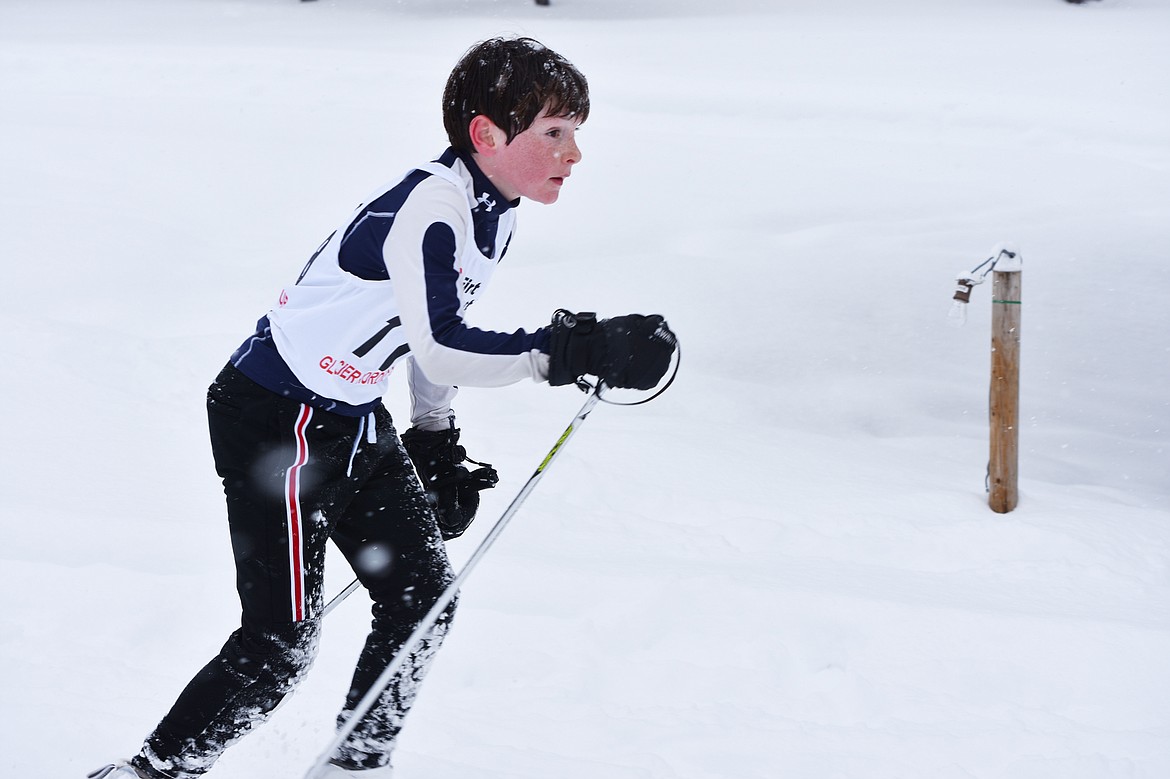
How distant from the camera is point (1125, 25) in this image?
1420cm

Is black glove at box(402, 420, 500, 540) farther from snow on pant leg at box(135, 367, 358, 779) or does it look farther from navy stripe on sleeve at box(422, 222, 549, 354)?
navy stripe on sleeve at box(422, 222, 549, 354)

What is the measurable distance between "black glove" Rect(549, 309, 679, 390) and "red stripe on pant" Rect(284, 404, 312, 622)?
22.1 inches

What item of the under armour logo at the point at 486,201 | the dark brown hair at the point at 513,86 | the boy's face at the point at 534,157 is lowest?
the under armour logo at the point at 486,201

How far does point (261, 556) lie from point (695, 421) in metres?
3.44

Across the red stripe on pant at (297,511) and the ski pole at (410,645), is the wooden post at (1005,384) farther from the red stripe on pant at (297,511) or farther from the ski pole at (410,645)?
the red stripe on pant at (297,511)

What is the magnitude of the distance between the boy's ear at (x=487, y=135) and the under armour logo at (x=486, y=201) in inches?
3.3

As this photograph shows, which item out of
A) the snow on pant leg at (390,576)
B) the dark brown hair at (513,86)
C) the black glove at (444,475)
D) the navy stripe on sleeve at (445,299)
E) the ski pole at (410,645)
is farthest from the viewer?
the black glove at (444,475)

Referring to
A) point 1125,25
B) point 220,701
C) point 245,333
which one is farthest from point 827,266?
point 1125,25

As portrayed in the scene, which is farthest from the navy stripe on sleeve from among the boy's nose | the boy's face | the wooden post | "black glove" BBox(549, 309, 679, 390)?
the wooden post

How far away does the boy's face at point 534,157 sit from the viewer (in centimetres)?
206

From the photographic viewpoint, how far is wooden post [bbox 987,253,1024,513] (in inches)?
172

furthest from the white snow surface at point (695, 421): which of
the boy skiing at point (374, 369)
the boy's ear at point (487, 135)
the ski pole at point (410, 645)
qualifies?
the boy's ear at point (487, 135)

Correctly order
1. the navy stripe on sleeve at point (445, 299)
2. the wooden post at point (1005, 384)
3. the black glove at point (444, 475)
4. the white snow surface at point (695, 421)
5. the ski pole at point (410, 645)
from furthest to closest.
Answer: the wooden post at point (1005, 384) → the white snow surface at point (695, 421) → the black glove at point (444, 475) → the ski pole at point (410, 645) → the navy stripe on sleeve at point (445, 299)

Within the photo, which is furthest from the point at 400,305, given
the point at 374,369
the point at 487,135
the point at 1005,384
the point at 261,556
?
the point at 1005,384
